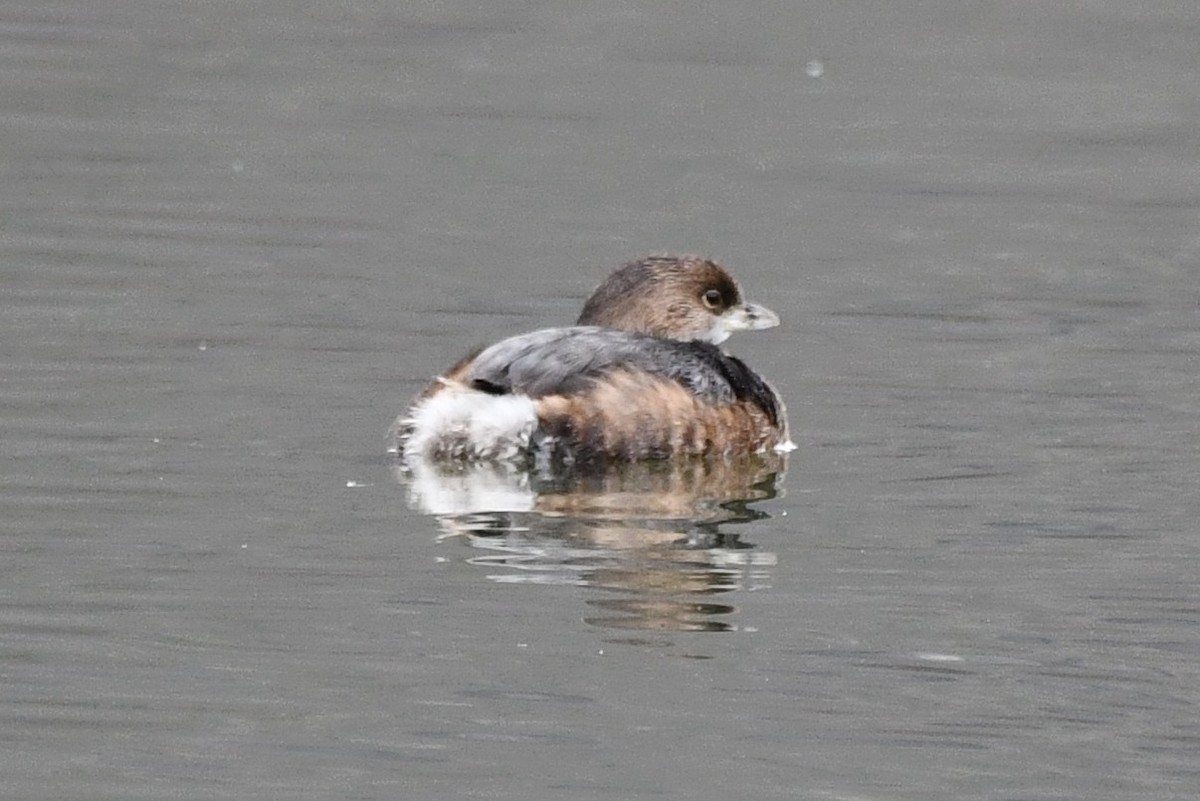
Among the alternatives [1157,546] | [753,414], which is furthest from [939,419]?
[1157,546]

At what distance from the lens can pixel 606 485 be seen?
9.36 m

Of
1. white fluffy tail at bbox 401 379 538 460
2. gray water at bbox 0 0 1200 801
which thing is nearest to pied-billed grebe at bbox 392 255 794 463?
white fluffy tail at bbox 401 379 538 460

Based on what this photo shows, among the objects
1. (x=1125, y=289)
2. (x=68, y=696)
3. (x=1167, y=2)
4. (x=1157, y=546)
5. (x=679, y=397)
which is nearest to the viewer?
(x=68, y=696)

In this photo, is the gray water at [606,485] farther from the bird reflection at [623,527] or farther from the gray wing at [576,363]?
the gray wing at [576,363]

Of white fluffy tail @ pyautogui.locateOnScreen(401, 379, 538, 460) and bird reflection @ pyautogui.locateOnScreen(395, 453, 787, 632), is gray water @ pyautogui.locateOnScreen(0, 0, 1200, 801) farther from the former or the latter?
white fluffy tail @ pyautogui.locateOnScreen(401, 379, 538, 460)

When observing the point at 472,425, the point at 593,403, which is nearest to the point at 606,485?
the point at 593,403

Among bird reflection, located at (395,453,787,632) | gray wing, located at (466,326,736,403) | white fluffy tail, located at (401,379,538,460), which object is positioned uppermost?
gray wing, located at (466,326,736,403)

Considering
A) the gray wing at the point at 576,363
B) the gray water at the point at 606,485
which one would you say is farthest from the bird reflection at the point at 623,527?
the gray wing at the point at 576,363

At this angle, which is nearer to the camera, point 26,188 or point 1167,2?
point 26,188

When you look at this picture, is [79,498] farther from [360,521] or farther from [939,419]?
[939,419]

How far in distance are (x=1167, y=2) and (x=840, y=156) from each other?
5265 millimetres

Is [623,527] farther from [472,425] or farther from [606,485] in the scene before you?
[472,425]

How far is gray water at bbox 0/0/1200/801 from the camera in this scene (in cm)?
656

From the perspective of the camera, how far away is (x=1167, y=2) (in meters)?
20.9
